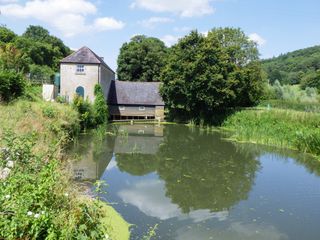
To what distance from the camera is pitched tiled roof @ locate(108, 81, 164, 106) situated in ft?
127

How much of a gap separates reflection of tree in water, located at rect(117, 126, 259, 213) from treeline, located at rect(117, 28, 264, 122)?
9.09 metres

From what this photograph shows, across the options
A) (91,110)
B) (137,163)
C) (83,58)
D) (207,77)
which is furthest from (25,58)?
(137,163)

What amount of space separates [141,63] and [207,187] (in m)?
40.4

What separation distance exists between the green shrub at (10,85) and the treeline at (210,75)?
52.2 ft

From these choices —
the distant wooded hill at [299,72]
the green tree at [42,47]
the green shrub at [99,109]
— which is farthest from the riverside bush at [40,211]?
the distant wooded hill at [299,72]

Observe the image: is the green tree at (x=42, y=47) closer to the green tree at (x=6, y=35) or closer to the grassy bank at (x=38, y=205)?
the green tree at (x=6, y=35)

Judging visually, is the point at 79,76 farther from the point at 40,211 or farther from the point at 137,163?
the point at 40,211

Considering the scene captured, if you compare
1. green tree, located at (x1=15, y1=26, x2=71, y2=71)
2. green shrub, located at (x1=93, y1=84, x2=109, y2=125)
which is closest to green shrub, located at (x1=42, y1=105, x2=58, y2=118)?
green shrub, located at (x1=93, y1=84, x2=109, y2=125)

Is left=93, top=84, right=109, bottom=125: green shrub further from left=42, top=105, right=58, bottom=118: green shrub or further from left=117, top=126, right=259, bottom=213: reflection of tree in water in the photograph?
left=42, top=105, right=58, bottom=118: green shrub

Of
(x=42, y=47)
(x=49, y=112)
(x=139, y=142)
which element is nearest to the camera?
(x=49, y=112)

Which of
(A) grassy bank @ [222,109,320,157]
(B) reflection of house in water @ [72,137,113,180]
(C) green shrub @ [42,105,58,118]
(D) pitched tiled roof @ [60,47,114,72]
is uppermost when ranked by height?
(D) pitched tiled roof @ [60,47,114,72]

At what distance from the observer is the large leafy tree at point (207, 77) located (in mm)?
31562

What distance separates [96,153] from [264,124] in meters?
15.0

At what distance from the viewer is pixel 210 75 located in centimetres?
3108
